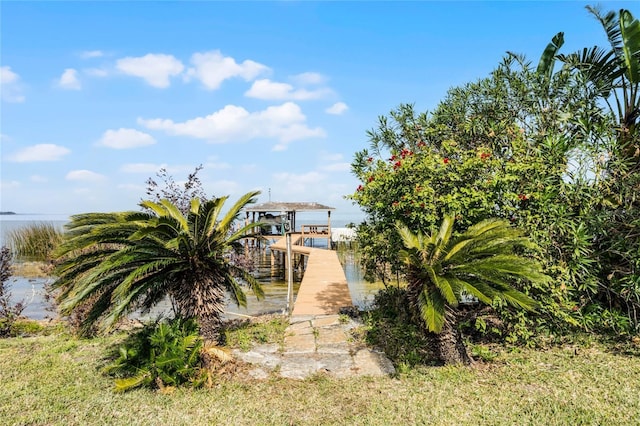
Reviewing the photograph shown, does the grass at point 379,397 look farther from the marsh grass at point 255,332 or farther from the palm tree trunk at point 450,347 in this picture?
the marsh grass at point 255,332

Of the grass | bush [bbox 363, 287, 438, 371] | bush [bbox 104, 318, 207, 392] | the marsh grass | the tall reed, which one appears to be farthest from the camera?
the tall reed

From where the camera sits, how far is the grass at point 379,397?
3994 millimetres

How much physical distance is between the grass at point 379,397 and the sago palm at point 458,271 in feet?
2.38

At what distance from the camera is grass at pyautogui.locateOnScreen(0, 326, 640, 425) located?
3.99 m

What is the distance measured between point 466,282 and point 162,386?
13.4 feet

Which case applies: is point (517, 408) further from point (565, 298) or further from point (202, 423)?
point (202, 423)

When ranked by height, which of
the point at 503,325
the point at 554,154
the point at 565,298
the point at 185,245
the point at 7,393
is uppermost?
the point at 554,154

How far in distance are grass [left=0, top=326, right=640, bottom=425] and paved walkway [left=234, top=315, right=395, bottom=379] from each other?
291 mm

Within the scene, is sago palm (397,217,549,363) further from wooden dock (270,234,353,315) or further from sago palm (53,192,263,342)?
wooden dock (270,234,353,315)

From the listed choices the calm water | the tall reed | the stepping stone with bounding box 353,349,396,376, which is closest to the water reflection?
the calm water

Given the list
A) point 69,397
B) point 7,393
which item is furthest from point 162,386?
point 7,393

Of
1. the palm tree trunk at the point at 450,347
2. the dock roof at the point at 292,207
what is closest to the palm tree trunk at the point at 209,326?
the palm tree trunk at the point at 450,347

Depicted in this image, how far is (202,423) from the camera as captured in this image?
396cm

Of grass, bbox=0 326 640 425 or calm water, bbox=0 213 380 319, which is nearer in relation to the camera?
grass, bbox=0 326 640 425
